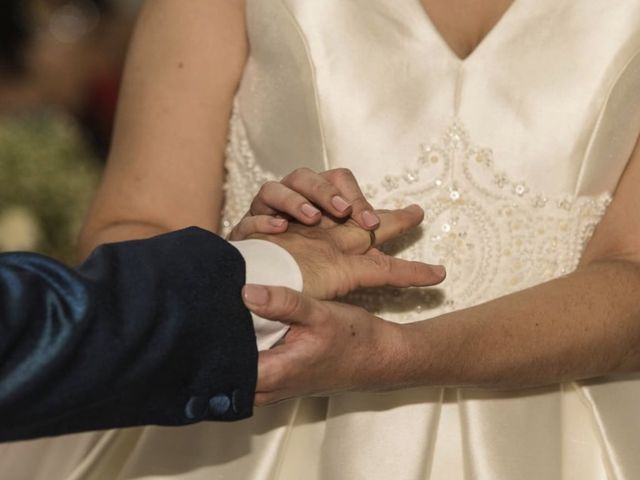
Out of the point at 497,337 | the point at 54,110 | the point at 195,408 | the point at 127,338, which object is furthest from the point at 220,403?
the point at 54,110

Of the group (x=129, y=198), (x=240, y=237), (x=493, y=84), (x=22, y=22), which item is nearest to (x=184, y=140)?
(x=129, y=198)

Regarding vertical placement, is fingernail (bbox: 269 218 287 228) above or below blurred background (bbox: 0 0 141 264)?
below

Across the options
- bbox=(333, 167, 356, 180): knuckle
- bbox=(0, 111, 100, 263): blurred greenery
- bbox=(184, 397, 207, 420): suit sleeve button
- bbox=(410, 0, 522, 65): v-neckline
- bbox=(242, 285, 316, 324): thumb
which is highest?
bbox=(0, 111, 100, 263): blurred greenery

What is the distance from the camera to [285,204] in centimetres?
131

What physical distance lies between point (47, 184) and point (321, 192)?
150 cm

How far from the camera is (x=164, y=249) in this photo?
115cm

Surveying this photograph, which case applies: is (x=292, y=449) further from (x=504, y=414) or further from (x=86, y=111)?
(x=86, y=111)

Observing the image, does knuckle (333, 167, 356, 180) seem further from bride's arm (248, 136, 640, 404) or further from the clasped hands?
bride's arm (248, 136, 640, 404)

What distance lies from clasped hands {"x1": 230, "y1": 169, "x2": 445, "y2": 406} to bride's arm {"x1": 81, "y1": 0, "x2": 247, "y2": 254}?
0.22 meters

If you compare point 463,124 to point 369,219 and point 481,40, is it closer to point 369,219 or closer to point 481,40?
point 481,40

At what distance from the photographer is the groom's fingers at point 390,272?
1304mm

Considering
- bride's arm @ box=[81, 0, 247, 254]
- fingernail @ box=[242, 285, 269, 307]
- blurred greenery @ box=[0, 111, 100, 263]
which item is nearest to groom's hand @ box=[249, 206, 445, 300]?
fingernail @ box=[242, 285, 269, 307]

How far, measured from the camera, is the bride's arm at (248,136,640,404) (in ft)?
3.82

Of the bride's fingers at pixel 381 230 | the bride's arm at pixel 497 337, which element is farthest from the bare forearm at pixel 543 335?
the bride's fingers at pixel 381 230
